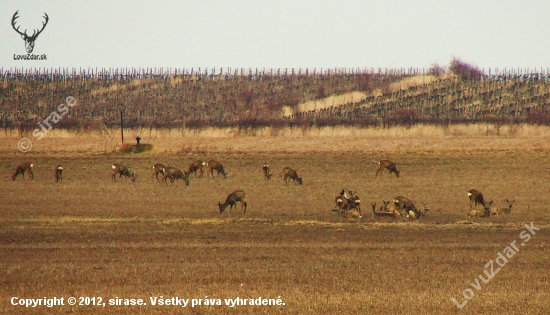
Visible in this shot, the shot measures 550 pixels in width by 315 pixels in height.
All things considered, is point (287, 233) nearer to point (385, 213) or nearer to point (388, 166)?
point (385, 213)

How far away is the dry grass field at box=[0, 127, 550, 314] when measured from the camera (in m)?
12.8

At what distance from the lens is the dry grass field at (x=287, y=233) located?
42.1ft

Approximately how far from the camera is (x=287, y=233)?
20.7m

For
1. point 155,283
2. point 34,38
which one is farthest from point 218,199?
point 34,38

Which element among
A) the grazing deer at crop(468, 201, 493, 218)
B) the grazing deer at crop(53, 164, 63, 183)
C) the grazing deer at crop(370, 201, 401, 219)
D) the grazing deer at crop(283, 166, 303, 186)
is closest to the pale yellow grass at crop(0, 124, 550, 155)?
the grazing deer at crop(53, 164, 63, 183)

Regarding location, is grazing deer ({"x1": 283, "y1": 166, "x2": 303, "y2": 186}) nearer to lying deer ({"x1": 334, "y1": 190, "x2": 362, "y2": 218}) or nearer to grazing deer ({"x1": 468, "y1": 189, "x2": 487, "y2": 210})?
lying deer ({"x1": 334, "y1": 190, "x2": 362, "y2": 218})

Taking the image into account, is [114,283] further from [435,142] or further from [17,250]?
[435,142]

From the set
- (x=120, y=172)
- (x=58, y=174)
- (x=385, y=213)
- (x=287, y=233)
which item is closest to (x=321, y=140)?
(x=120, y=172)

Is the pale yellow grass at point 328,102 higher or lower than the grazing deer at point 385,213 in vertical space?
higher

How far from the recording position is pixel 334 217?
23.8 m

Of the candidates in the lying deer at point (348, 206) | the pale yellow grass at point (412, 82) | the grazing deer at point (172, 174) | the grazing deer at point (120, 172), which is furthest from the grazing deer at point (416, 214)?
the pale yellow grass at point (412, 82)

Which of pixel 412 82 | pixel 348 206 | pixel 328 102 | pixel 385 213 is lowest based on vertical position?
pixel 385 213

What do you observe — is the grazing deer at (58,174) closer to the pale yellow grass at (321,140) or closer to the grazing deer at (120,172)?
the grazing deer at (120,172)

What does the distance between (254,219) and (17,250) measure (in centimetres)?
765
